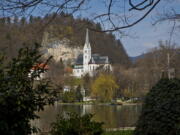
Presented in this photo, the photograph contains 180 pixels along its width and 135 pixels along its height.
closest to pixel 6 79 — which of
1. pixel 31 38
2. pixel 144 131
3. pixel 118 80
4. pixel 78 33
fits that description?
pixel 31 38

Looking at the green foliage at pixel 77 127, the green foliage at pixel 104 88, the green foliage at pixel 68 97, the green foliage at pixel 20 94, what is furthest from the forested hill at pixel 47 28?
the green foliage at pixel 104 88

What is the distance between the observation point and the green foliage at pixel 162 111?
615 centimetres

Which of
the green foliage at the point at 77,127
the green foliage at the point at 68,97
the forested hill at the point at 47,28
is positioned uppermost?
the forested hill at the point at 47,28

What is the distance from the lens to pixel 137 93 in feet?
276

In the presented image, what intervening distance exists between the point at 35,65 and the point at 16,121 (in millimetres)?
1249

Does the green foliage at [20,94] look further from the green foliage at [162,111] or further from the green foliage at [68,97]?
the green foliage at [68,97]

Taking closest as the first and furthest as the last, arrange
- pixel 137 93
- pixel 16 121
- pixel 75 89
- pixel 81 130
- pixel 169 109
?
pixel 16 121 < pixel 169 109 < pixel 81 130 < pixel 137 93 < pixel 75 89

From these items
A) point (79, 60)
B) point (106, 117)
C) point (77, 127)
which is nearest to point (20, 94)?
point (77, 127)

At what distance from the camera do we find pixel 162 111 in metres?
6.30

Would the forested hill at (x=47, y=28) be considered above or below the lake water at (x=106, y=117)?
above

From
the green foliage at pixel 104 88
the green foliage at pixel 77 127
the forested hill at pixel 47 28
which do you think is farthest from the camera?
the green foliage at pixel 104 88

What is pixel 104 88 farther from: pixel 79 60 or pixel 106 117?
pixel 79 60

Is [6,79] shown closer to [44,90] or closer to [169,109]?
[44,90]

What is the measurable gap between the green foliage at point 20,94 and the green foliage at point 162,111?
1.80m
